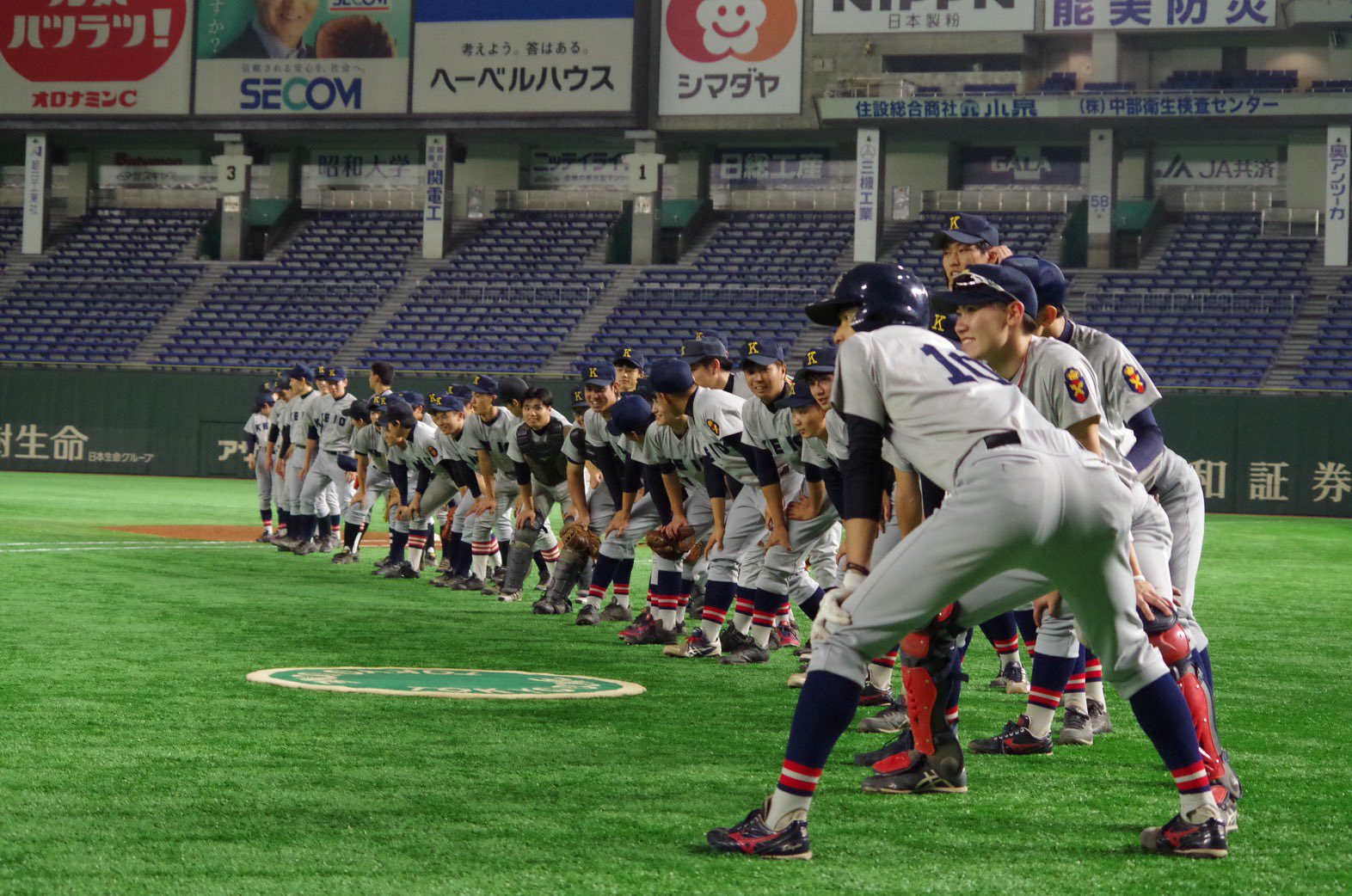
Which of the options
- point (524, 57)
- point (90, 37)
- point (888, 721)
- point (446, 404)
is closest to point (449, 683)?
point (888, 721)

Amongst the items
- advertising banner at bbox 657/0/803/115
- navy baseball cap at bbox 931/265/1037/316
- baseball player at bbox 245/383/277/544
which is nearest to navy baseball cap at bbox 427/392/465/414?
baseball player at bbox 245/383/277/544

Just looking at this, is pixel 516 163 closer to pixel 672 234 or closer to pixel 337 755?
pixel 672 234

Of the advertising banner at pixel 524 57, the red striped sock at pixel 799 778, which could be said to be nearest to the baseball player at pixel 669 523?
the red striped sock at pixel 799 778

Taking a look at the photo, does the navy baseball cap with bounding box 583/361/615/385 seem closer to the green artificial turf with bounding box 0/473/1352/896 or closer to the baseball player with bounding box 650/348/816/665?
the baseball player with bounding box 650/348/816/665

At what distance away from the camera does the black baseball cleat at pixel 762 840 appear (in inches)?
169

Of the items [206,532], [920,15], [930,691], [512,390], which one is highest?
[920,15]

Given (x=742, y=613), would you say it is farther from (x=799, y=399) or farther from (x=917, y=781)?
(x=917, y=781)

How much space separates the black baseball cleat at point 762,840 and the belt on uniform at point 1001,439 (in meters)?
1.13

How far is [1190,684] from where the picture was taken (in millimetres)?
5031

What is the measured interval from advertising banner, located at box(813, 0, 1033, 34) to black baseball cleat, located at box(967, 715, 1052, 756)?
98.6ft

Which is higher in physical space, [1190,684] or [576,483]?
[576,483]

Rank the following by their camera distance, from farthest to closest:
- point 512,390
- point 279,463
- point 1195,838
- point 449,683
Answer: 1. point 279,463
2. point 512,390
3. point 449,683
4. point 1195,838

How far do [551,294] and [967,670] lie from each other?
28334 millimetres

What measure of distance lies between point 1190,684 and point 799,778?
148cm
